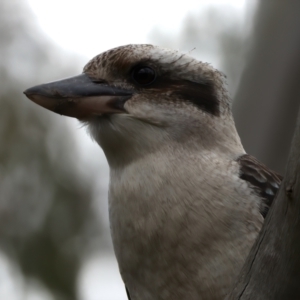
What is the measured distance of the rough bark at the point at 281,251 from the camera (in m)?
1.91

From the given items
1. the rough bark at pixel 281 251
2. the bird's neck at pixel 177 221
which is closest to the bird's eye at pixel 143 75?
the bird's neck at pixel 177 221

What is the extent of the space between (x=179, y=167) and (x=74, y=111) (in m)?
0.46

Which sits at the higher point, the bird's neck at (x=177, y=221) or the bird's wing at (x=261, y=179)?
the bird's wing at (x=261, y=179)

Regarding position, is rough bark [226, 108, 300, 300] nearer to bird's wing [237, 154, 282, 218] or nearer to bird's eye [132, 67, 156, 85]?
bird's wing [237, 154, 282, 218]

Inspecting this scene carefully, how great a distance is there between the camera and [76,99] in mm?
2750

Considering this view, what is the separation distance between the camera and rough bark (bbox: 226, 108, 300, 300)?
191 cm

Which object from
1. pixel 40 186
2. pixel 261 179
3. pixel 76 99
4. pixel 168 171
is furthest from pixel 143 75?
pixel 40 186

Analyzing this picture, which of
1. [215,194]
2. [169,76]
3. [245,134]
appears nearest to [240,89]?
[245,134]

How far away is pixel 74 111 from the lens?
2.75m

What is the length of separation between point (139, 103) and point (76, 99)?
0.24 metres

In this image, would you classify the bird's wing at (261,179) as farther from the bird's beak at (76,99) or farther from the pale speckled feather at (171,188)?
the bird's beak at (76,99)

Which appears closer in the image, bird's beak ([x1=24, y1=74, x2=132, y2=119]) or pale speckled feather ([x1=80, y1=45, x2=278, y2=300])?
pale speckled feather ([x1=80, y1=45, x2=278, y2=300])

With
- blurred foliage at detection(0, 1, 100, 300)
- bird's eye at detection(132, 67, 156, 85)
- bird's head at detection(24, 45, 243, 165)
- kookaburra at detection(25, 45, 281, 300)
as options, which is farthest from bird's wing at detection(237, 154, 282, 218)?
blurred foliage at detection(0, 1, 100, 300)

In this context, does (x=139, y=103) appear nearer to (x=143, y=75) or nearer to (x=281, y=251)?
(x=143, y=75)
